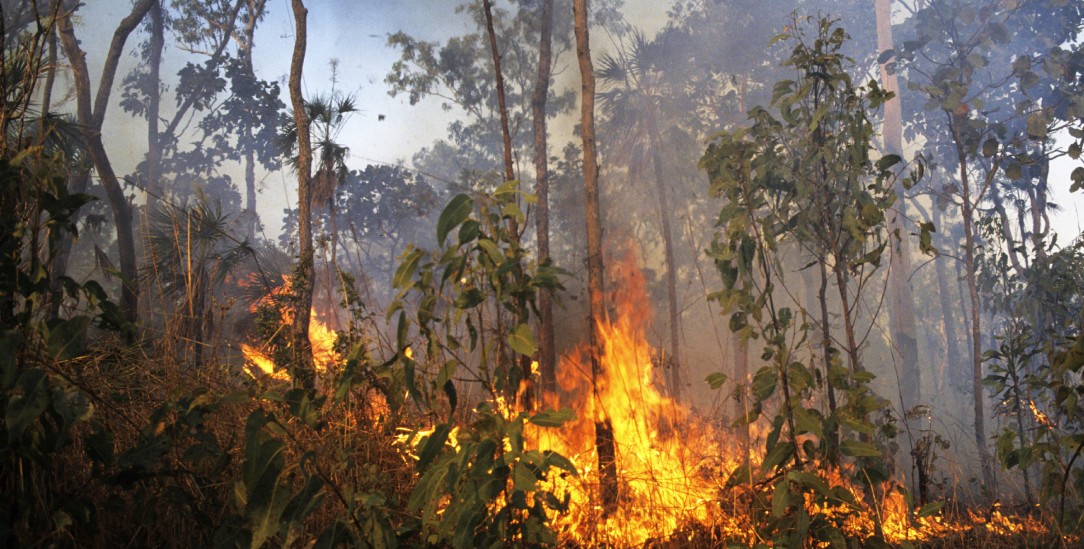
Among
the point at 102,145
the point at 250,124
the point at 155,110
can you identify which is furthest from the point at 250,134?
the point at 102,145

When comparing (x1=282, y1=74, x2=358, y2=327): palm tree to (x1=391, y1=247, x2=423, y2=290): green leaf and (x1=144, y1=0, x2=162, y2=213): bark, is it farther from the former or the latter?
(x1=144, y1=0, x2=162, y2=213): bark

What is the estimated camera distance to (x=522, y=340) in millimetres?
1924

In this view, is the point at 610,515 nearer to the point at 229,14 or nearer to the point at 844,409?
the point at 844,409

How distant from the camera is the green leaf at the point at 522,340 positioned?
6.17 feet

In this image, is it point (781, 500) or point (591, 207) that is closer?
point (781, 500)

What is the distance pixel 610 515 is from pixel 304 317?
607 centimetres

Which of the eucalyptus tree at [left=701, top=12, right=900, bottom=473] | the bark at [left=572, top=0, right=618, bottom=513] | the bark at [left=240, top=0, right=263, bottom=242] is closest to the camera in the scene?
the eucalyptus tree at [left=701, top=12, right=900, bottom=473]

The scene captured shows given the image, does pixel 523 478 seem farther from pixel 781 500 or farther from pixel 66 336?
pixel 66 336

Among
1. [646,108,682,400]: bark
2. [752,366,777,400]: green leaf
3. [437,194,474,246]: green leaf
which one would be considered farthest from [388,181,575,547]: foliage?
[646,108,682,400]: bark

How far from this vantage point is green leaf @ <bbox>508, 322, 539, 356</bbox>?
188 centimetres

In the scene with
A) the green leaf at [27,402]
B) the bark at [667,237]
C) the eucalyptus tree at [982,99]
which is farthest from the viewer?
the bark at [667,237]

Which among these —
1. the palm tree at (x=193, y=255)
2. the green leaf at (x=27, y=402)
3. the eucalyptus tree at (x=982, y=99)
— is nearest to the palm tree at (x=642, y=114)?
the eucalyptus tree at (x=982, y=99)

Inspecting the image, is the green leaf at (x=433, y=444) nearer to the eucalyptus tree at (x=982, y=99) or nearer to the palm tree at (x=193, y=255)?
the palm tree at (x=193, y=255)

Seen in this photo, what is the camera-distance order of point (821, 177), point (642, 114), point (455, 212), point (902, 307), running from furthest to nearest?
1. point (642, 114)
2. point (902, 307)
3. point (821, 177)
4. point (455, 212)
